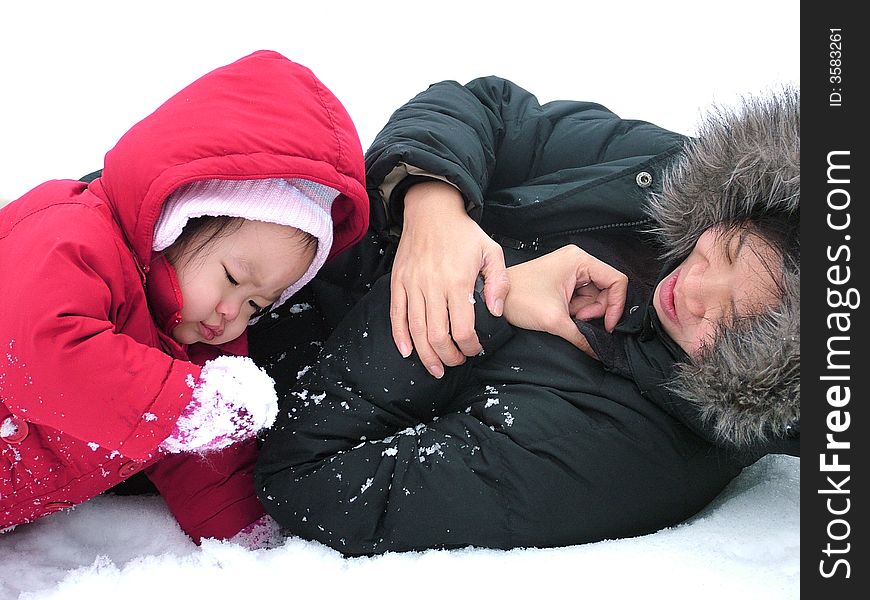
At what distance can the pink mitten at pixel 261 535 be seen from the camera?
4.14 feet

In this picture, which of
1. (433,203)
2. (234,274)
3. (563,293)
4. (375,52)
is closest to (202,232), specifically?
(234,274)

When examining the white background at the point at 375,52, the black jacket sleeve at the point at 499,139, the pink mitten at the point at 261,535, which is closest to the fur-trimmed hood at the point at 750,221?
the black jacket sleeve at the point at 499,139

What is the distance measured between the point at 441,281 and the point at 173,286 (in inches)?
14.2

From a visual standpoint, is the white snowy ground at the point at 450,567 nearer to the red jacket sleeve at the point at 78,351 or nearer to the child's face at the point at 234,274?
the red jacket sleeve at the point at 78,351

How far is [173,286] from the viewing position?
1164mm

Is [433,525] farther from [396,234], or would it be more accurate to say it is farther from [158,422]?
[396,234]

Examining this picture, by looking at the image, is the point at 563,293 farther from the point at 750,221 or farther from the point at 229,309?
the point at 229,309

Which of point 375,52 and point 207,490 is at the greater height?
point 375,52

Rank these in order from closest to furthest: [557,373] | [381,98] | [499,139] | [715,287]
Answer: [715,287] → [557,373] → [499,139] → [381,98]

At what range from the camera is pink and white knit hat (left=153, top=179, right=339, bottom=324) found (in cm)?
114

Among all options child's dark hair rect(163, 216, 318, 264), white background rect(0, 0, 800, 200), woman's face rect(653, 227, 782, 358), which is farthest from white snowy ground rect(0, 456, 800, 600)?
white background rect(0, 0, 800, 200)

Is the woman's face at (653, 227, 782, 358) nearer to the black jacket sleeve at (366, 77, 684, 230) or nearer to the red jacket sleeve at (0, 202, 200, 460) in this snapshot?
Result: the black jacket sleeve at (366, 77, 684, 230)

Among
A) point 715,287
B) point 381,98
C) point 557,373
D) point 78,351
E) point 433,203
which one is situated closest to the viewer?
point 78,351
